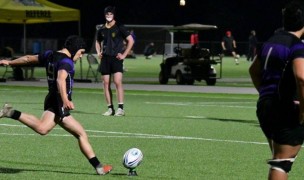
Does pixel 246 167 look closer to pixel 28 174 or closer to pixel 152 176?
pixel 152 176

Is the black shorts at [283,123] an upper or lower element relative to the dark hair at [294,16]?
lower

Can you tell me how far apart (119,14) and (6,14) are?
182ft

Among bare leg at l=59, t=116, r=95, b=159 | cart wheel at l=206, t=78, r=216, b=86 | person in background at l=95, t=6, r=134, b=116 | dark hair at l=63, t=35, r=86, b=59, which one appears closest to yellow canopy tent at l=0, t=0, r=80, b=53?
cart wheel at l=206, t=78, r=216, b=86

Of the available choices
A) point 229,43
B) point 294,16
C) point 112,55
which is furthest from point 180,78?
point 229,43

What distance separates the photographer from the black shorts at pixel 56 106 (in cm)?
1220

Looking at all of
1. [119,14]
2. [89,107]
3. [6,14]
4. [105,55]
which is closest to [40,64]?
[105,55]

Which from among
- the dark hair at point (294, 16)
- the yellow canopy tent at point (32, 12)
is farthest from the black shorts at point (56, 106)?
the yellow canopy tent at point (32, 12)

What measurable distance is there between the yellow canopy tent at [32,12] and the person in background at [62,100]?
24842 mm

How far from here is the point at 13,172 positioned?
12.1m

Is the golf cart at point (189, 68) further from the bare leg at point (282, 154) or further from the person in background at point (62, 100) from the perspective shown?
the bare leg at point (282, 154)

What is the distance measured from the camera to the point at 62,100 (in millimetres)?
12008

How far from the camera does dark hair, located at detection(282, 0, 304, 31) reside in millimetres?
8750

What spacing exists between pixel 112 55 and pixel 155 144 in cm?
607

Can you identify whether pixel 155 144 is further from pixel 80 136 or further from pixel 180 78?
pixel 180 78
